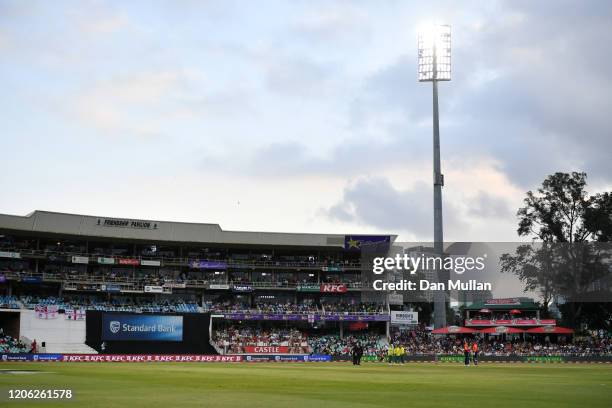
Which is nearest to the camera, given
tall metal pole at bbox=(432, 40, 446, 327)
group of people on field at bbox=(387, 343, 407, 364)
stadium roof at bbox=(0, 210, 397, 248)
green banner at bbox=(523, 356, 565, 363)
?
group of people on field at bbox=(387, 343, 407, 364)

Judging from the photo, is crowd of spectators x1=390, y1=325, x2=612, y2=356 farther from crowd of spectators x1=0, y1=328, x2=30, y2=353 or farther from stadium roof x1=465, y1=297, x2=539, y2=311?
crowd of spectators x1=0, y1=328, x2=30, y2=353

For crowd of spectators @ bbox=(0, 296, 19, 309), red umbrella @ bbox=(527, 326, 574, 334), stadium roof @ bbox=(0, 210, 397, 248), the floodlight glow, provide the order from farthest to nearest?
1. stadium roof @ bbox=(0, 210, 397, 248)
2. red umbrella @ bbox=(527, 326, 574, 334)
3. the floodlight glow
4. crowd of spectators @ bbox=(0, 296, 19, 309)

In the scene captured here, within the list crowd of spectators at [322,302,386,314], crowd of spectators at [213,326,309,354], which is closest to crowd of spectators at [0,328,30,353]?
crowd of spectators at [213,326,309,354]

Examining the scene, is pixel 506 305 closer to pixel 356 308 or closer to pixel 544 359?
pixel 544 359

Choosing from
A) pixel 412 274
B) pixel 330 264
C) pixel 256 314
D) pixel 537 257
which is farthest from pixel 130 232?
pixel 537 257

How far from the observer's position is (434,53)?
72562 millimetres

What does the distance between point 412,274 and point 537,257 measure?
15227mm

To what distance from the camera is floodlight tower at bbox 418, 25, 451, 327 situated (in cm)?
Answer: 7212

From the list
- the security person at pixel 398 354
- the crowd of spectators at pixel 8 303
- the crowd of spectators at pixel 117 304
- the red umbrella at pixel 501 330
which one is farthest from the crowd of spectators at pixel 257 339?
the crowd of spectators at pixel 8 303

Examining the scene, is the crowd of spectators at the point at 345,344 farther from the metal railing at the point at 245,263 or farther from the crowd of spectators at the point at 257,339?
the metal railing at the point at 245,263

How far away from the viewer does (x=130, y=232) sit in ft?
277

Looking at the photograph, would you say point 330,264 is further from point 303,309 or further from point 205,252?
point 205,252

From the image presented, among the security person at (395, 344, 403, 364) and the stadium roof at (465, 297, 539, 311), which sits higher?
the stadium roof at (465, 297, 539, 311)

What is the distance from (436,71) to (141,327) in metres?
38.3
